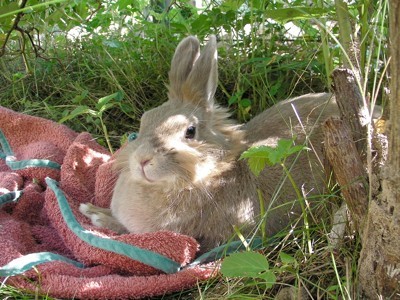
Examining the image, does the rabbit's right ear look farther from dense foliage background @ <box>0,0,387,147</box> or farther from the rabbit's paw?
the rabbit's paw

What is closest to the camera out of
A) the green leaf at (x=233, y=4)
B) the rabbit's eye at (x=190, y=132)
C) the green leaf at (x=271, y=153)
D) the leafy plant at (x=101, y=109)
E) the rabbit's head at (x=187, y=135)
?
the green leaf at (x=271, y=153)

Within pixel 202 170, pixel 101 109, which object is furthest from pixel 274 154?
pixel 101 109

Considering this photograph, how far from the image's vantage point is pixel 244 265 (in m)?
1.64

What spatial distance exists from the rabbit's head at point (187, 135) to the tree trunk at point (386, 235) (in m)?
0.78

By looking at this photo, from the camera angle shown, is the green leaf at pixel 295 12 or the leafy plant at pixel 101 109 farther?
the leafy plant at pixel 101 109

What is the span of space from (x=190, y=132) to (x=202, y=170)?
17 cm

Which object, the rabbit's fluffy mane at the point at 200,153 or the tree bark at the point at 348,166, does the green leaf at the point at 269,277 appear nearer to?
the tree bark at the point at 348,166

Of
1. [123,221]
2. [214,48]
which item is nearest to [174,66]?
[214,48]

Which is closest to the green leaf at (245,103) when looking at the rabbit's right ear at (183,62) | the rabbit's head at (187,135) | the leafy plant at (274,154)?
the rabbit's head at (187,135)

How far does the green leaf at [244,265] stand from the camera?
5.32ft

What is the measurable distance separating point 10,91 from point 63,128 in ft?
2.41

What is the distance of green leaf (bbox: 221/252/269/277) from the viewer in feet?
5.32

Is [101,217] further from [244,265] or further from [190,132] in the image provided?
[244,265]

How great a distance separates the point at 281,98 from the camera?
10.0 ft
